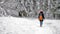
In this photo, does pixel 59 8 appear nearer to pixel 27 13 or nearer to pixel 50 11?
pixel 50 11

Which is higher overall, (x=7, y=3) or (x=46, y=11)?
(x=7, y=3)

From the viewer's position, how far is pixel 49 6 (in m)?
44.6

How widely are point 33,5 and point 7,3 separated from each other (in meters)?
7.98

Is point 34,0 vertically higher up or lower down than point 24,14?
higher up

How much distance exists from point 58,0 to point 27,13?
8.00 m

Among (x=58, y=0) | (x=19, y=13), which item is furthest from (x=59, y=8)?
(x=19, y=13)

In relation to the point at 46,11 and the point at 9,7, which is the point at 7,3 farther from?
the point at 46,11

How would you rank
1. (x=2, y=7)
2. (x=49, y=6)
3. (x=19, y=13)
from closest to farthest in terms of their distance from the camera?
(x=2, y=7) → (x=19, y=13) → (x=49, y=6)

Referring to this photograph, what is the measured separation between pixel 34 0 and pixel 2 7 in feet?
34.3

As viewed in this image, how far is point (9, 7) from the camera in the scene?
Answer: 132 feet

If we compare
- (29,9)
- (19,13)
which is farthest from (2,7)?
(29,9)

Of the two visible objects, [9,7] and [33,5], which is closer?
[9,7]

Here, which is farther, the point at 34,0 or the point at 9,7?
the point at 34,0

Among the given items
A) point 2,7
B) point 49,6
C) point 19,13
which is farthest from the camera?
point 49,6
